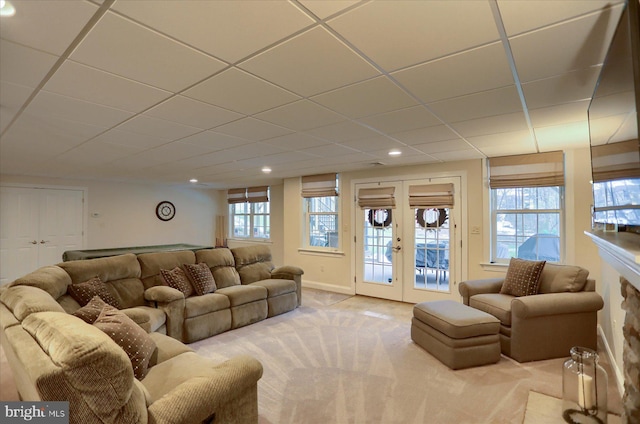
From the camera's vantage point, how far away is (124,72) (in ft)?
5.83

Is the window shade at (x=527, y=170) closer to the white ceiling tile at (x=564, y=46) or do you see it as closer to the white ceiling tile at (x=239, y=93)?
the white ceiling tile at (x=564, y=46)

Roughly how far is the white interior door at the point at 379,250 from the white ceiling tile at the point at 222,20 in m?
4.10

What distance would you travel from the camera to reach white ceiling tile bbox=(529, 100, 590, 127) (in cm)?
237

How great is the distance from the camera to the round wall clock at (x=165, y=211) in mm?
7754

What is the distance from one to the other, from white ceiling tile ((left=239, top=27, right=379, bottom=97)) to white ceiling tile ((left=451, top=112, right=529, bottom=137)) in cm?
142

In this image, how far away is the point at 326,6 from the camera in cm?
123

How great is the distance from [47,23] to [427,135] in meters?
2.92

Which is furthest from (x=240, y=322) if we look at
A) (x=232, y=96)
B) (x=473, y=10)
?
(x=473, y=10)

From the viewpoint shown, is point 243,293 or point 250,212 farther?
Answer: point 250,212

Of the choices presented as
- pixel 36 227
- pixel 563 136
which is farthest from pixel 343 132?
pixel 36 227

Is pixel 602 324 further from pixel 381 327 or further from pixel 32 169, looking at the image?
pixel 32 169

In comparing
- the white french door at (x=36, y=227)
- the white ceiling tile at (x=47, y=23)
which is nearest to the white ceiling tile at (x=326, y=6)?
the white ceiling tile at (x=47, y=23)

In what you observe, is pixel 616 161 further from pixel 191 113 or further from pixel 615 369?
pixel 191 113

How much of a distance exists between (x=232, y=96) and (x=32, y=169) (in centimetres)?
524
